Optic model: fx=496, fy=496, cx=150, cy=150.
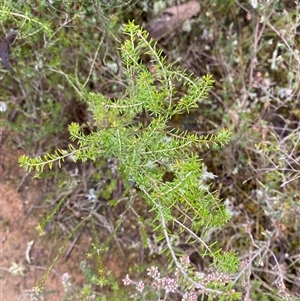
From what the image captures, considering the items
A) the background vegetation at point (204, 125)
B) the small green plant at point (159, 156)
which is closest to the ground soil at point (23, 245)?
the background vegetation at point (204, 125)

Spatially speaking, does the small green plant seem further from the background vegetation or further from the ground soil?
the ground soil

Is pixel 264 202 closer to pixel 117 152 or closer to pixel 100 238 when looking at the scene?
pixel 100 238

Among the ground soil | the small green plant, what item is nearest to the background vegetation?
the ground soil

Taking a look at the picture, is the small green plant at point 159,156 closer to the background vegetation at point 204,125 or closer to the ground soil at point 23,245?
the background vegetation at point 204,125

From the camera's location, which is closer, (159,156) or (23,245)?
(159,156)

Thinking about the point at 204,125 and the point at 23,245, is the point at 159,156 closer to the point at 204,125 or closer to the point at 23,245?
the point at 204,125

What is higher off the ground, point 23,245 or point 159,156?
point 159,156

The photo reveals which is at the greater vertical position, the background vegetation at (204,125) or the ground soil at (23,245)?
the background vegetation at (204,125)

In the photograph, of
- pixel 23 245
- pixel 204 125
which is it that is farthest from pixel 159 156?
pixel 23 245
